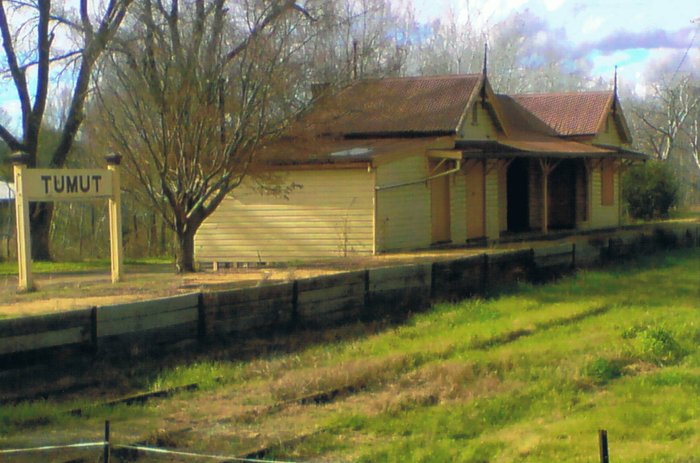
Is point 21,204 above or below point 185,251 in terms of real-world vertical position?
above

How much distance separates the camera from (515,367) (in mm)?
10906

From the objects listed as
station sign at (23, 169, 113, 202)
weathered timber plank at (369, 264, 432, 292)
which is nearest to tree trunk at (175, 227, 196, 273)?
station sign at (23, 169, 113, 202)

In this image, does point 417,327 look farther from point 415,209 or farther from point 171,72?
point 415,209

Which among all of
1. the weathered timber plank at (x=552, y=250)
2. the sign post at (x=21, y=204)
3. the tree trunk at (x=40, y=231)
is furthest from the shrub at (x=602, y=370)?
the tree trunk at (x=40, y=231)

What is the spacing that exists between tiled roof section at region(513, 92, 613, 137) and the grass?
20.6 metres

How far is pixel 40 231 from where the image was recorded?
88.0 feet

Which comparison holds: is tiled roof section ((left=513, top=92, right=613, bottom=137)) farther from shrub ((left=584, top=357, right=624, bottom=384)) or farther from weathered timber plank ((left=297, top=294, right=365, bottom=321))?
shrub ((left=584, top=357, right=624, bottom=384))

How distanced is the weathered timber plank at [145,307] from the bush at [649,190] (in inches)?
1313

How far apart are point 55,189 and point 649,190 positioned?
3267 cm

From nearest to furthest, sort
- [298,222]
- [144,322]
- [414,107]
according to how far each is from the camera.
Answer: [144,322], [298,222], [414,107]

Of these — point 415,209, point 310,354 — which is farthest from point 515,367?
point 415,209

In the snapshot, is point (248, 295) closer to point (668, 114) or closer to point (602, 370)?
point (602, 370)

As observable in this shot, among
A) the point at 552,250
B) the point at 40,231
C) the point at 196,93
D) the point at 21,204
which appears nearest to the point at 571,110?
the point at 552,250

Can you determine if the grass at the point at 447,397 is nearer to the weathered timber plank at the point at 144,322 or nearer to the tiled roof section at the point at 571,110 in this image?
the weathered timber plank at the point at 144,322
